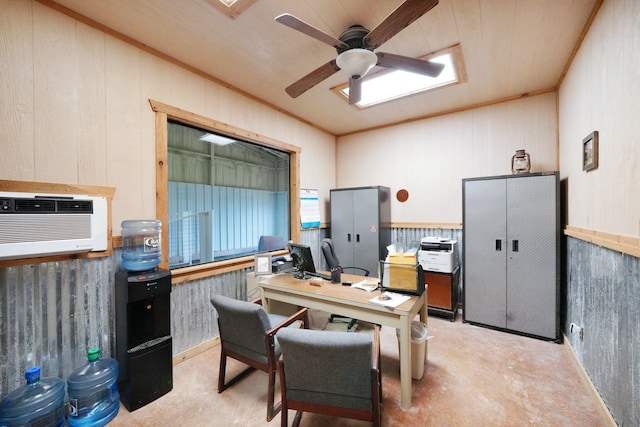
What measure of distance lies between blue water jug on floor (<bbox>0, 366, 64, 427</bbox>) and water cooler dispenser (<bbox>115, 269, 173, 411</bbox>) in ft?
1.18

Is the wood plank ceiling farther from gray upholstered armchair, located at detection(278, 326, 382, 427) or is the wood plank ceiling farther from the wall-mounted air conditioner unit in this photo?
gray upholstered armchair, located at detection(278, 326, 382, 427)

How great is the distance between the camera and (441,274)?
133 inches

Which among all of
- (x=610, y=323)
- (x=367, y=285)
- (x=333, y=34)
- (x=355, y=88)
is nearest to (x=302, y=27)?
(x=333, y=34)

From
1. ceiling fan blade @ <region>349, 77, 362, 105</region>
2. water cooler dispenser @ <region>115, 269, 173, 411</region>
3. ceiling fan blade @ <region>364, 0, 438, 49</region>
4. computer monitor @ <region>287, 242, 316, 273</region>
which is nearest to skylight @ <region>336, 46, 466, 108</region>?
ceiling fan blade @ <region>349, 77, 362, 105</region>

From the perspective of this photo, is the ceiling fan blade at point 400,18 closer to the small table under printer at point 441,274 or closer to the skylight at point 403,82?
the skylight at point 403,82

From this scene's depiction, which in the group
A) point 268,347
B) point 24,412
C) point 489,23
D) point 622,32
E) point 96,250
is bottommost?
point 24,412

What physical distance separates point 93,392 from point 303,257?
183 centimetres

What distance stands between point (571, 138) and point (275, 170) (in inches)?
231

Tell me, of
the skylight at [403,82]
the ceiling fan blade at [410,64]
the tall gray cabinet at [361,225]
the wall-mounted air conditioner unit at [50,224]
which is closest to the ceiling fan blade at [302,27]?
the ceiling fan blade at [410,64]

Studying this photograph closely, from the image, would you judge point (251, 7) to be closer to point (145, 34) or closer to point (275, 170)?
point (145, 34)

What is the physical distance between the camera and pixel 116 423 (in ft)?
5.84

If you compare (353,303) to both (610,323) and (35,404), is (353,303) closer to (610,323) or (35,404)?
(610,323)

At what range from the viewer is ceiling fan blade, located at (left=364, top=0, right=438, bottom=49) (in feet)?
4.71

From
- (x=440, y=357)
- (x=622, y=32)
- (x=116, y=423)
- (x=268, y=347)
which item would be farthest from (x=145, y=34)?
(x=440, y=357)
